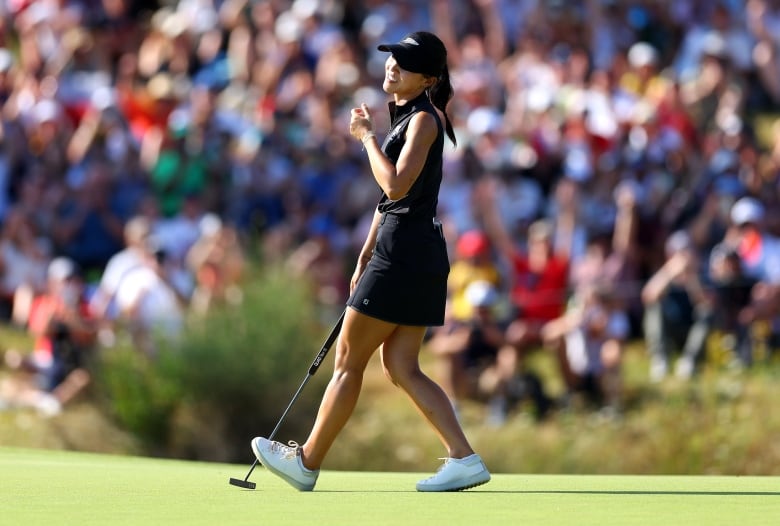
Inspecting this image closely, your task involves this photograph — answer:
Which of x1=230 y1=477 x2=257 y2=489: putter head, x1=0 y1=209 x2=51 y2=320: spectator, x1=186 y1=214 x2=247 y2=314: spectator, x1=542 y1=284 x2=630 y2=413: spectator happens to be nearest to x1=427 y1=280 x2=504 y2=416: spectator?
x1=542 y1=284 x2=630 y2=413: spectator

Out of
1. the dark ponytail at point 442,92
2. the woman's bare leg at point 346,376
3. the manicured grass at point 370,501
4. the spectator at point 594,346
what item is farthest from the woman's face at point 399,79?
the spectator at point 594,346

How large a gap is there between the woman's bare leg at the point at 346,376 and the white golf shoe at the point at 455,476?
0.48m

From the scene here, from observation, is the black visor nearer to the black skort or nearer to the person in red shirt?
the black skort

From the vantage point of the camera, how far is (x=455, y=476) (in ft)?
23.6

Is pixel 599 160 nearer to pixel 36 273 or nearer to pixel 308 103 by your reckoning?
pixel 308 103

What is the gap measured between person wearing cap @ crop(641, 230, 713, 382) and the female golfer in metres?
7.49

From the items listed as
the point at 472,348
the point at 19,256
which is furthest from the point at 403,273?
the point at 19,256

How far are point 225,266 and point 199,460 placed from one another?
6.09 feet

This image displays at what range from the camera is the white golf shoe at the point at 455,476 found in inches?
283

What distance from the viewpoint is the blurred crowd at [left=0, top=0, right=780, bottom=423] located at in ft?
48.0

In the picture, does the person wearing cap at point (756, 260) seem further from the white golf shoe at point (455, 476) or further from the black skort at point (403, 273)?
the black skort at point (403, 273)

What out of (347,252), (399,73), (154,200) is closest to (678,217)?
(347,252)

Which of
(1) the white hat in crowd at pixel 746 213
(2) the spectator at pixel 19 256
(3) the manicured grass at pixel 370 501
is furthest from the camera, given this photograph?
(2) the spectator at pixel 19 256

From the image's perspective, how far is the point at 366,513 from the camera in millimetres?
6012
